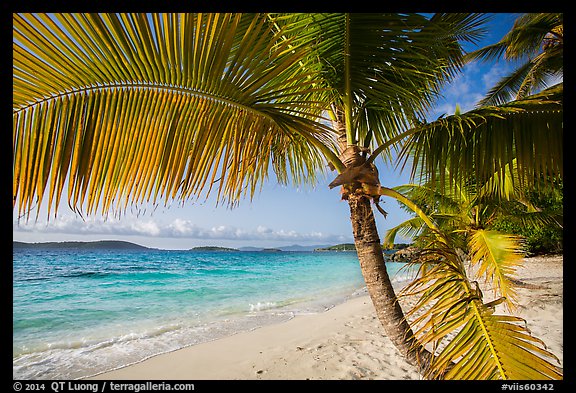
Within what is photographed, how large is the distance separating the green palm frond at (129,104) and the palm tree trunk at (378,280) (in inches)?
32.1

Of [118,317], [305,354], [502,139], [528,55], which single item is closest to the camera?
[502,139]

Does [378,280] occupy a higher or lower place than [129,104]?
lower

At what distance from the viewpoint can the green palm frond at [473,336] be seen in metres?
1.29

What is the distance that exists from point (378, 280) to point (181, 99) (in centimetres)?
159

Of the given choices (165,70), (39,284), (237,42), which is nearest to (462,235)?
(237,42)

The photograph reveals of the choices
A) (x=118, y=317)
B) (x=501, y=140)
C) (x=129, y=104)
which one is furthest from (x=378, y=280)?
(x=118, y=317)

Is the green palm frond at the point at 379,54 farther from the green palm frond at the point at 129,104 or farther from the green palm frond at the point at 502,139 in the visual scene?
the green palm frond at the point at 129,104

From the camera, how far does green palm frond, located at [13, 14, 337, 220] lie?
3.93 feet

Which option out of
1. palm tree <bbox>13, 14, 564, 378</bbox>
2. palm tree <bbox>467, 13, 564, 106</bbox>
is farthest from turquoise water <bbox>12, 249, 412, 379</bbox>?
palm tree <bbox>467, 13, 564, 106</bbox>

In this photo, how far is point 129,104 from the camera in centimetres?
138

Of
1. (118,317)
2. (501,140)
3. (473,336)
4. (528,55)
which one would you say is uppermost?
(528,55)

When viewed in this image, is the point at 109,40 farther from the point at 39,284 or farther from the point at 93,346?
the point at 39,284

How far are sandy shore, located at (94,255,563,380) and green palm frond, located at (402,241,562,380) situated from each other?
8.35 ft

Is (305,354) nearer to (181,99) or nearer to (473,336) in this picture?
(473,336)
